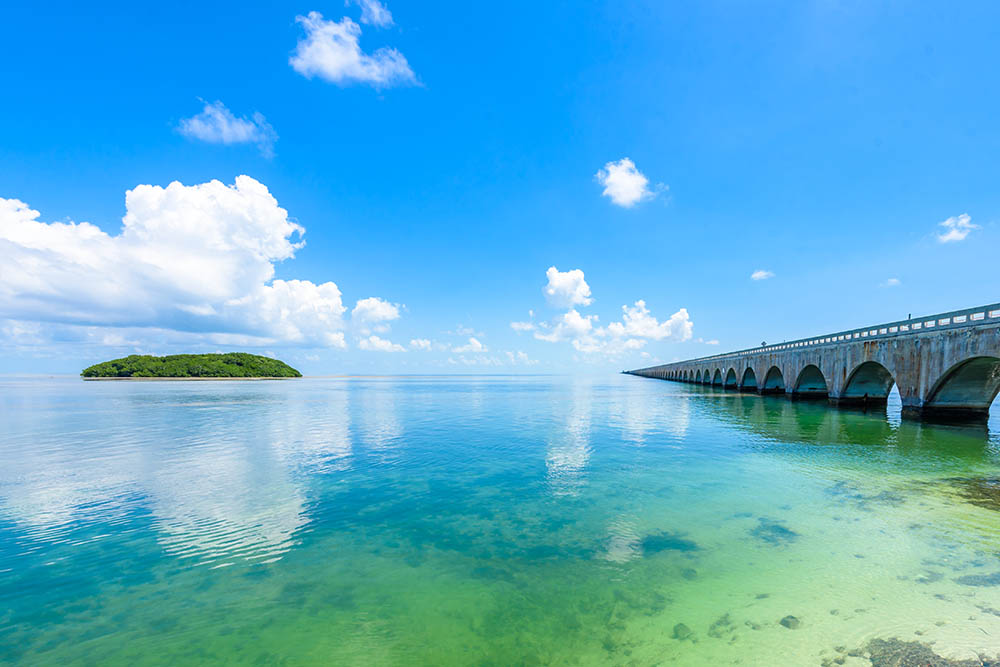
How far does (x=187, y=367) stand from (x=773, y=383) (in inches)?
6415

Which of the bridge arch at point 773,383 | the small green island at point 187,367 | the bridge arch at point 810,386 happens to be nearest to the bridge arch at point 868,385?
the bridge arch at point 810,386

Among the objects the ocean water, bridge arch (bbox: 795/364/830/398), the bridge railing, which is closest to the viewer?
the ocean water

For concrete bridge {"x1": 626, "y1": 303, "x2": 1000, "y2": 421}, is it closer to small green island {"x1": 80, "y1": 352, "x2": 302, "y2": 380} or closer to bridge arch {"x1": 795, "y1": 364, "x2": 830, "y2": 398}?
bridge arch {"x1": 795, "y1": 364, "x2": 830, "y2": 398}

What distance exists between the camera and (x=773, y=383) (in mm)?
51625

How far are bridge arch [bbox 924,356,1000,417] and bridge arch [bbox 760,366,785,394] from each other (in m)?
23.7

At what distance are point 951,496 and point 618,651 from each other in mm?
12850

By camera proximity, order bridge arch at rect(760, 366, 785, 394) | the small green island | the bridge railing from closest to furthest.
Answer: the bridge railing
bridge arch at rect(760, 366, 785, 394)
the small green island

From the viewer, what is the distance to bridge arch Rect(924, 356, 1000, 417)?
73.0 ft

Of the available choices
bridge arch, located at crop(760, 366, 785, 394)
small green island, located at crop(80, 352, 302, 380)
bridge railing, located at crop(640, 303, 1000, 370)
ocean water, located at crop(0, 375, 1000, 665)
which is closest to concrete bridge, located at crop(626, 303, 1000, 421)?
bridge railing, located at crop(640, 303, 1000, 370)

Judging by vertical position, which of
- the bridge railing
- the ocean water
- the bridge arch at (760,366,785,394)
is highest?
the bridge railing

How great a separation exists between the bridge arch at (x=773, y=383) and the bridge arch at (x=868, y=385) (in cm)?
1433

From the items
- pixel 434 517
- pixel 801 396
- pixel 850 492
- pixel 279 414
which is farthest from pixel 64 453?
pixel 801 396

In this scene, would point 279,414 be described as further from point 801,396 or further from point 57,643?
point 801,396

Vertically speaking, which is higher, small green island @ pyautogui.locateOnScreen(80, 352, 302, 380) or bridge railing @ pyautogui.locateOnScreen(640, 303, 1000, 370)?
bridge railing @ pyautogui.locateOnScreen(640, 303, 1000, 370)
